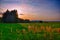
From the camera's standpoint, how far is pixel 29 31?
6.08 feet

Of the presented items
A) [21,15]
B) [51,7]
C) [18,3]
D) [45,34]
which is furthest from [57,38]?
[18,3]

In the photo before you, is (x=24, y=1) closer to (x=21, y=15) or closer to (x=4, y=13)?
(x=21, y=15)

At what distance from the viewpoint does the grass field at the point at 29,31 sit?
183 centimetres

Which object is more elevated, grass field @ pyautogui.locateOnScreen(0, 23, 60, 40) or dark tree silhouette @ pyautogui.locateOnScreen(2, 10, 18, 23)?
dark tree silhouette @ pyautogui.locateOnScreen(2, 10, 18, 23)

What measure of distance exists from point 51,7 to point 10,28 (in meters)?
0.60

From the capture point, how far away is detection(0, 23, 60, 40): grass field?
5.99ft

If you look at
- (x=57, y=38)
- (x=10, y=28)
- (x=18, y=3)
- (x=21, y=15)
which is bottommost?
(x=57, y=38)

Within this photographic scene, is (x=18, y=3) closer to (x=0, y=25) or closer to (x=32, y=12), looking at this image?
(x=32, y=12)

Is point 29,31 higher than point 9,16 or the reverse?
the reverse

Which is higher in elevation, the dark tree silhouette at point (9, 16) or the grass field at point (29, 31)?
the dark tree silhouette at point (9, 16)

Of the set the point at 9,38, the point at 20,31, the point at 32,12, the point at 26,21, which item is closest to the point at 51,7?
the point at 32,12

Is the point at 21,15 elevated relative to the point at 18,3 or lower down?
lower down

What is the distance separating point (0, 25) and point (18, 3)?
37 centimetres

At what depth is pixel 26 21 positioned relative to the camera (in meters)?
1.87
